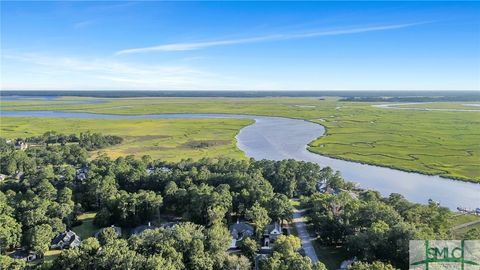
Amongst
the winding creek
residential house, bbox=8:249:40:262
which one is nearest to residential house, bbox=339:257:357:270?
the winding creek

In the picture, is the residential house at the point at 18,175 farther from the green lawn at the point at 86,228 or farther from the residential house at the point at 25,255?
the residential house at the point at 25,255

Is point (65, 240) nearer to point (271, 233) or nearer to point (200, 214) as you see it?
point (200, 214)

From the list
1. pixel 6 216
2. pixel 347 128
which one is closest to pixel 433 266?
pixel 6 216

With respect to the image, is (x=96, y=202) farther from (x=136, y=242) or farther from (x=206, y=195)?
(x=136, y=242)

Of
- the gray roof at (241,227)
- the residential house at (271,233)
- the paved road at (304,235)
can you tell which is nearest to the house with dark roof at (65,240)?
the gray roof at (241,227)

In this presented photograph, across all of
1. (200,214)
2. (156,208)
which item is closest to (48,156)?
(156,208)

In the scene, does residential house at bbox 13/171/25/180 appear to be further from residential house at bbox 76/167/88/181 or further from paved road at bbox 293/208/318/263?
paved road at bbox 293/208/318/263
